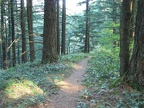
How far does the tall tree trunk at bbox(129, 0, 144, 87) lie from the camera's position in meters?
5.77

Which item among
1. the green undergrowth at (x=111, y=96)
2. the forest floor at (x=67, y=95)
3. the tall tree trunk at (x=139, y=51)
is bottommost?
the forest floor at (x=67, y=95)

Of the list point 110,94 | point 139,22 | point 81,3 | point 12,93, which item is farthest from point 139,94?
point 81,3

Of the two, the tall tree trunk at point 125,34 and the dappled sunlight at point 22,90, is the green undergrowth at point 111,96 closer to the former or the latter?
the tall tree trunk at point 125,34

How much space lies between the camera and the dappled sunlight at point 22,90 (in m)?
6.45

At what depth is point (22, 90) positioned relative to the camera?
264 inches

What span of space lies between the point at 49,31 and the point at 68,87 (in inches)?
179

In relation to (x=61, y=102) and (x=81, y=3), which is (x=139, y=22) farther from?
(x=81, y=3)

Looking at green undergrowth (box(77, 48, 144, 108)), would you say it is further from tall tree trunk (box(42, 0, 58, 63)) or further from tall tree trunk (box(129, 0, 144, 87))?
tall tree trunk (box(42, 0, 58, 63))

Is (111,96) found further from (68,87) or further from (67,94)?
(68,87)

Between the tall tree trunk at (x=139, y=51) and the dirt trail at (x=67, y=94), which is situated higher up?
the tall tree trunk at (x=139, y=51)

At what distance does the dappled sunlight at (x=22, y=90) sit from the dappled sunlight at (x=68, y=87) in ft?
3.13

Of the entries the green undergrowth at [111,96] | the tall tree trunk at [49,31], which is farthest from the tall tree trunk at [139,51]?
→ the tall tree trunk at [49,31]

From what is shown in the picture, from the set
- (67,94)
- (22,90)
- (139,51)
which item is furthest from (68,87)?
(139,51)

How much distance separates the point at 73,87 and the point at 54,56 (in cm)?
410
